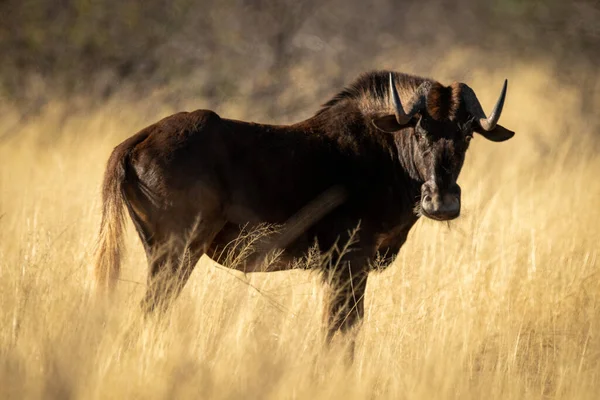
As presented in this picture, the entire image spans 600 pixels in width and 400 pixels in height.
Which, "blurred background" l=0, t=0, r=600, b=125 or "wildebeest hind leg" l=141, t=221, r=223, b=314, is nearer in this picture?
"wildebeest hind leg" l=141, t=221, r=223, b=314

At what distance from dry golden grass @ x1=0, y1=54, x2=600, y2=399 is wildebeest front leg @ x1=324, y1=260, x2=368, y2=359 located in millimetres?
114

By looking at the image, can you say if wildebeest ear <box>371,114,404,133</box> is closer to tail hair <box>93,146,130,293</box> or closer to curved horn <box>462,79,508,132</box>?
curved horn <box>462,79,508,132</box>

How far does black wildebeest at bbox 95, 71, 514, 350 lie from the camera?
16.8ft

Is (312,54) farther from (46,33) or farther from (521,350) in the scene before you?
(521,350)

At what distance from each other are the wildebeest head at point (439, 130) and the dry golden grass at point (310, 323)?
0.53 meters

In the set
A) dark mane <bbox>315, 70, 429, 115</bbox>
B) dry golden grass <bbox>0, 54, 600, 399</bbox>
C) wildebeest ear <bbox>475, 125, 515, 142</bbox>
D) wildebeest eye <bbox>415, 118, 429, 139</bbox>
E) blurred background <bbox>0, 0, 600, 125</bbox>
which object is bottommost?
dry golden grass <bbox>0, 54, 600, 399</bbox>

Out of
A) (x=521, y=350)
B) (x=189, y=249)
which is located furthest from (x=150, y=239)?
(x=521, y=350)

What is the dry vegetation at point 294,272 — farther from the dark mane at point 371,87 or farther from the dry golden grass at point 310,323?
the dark mane at point 371,87

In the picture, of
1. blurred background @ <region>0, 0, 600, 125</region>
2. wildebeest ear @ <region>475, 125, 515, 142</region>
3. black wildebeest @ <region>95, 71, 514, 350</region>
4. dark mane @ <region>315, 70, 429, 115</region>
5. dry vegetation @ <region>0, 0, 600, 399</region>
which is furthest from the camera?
blurred background @ <region>0, 0, 600, 125</region>

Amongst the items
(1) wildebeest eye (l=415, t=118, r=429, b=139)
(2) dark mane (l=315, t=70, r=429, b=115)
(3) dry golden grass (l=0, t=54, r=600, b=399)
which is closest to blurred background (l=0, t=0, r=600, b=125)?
(3) dry golden grass (l=0, t=54, r=600, b=399)

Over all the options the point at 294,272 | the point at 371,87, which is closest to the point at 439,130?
the point at 371,87

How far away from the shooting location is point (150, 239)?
5.20 metres

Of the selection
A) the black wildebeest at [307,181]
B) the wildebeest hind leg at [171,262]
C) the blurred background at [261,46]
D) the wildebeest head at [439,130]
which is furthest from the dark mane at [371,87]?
the blurred background at [261,46]

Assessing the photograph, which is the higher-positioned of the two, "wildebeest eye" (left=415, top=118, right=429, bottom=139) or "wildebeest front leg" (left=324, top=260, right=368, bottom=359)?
"wildebeest eye" (left=415, top=118, right=429, bottom=139)
